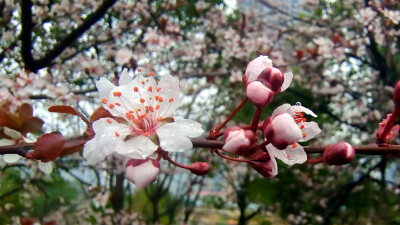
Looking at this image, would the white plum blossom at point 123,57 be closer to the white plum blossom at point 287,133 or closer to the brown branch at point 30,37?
the brown branch at point 30,37

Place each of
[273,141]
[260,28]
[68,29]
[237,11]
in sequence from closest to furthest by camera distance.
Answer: [273,141], [68,29], [260,28], [237,11]

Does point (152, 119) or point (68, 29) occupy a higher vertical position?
point (68, 29)

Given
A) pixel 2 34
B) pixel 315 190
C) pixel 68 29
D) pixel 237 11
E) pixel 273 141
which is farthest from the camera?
pixel 237 11

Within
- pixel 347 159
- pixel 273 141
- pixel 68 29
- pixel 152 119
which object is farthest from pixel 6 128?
pixel 68 29

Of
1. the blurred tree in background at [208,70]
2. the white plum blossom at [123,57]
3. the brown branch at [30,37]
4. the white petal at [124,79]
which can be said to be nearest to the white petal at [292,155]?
the white petal at [124,79]

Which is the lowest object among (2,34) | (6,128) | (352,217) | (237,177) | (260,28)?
(352,217)

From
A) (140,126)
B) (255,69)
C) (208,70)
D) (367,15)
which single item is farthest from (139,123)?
(208,70)

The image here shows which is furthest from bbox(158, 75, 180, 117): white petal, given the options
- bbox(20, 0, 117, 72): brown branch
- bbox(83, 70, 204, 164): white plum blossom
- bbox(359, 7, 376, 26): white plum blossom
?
bbox(359, 7, 376, 26): white plum blossom

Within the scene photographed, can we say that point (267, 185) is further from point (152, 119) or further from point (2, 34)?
point (152, 119)

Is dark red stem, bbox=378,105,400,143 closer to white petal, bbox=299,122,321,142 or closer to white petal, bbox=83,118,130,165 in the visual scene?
white petal, bbox=299,122,321,142
